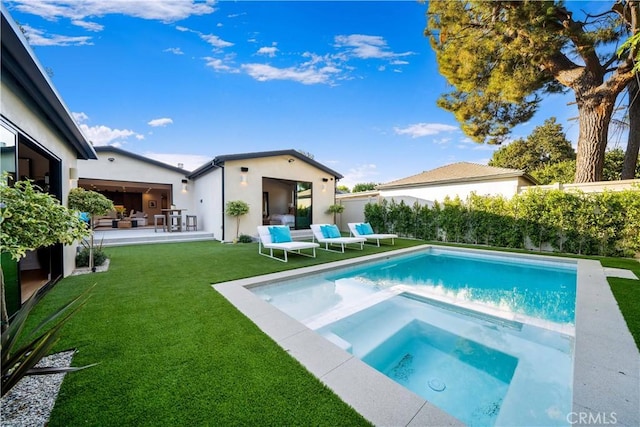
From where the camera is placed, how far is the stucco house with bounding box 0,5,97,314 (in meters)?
2.79

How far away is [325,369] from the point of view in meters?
2.33

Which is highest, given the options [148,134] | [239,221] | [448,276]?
[148,134]

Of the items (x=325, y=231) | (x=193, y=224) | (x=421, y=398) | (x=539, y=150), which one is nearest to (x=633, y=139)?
(x=325, y=231)

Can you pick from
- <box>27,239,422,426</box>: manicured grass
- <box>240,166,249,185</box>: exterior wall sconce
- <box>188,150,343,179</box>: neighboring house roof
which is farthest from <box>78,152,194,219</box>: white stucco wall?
<box>27,239,422,426</box>: manicured grass

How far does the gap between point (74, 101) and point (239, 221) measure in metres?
8.36

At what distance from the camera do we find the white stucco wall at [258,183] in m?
11.1

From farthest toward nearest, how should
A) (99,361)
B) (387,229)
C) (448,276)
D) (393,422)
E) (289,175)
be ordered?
(387,229) < (289,175) < (448,276) < (99,361) < (393,422)

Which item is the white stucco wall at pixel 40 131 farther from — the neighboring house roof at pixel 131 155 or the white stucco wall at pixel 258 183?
the neighboring house roof at pixel 131 155

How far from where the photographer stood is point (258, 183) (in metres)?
12.0

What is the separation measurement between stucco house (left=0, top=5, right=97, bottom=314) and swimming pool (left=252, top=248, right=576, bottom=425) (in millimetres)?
3952

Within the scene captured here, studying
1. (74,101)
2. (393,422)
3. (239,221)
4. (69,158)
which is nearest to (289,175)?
(239,221)

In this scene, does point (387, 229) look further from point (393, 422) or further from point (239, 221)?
point (393, 422)

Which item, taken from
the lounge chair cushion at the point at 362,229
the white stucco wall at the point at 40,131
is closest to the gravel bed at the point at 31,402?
the white stucco wall at the point at 40,131

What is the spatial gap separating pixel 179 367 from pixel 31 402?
96cm
